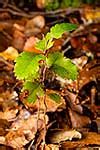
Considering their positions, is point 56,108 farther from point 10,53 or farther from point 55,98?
point 10,53

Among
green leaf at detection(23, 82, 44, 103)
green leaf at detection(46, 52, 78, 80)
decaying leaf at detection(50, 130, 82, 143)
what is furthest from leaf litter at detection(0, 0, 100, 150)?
green leaf at detection(46, 52, 78, 80)

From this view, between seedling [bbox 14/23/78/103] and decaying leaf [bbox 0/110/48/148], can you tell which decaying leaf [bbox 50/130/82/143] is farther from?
seedling [bbox 14/23/78/103]

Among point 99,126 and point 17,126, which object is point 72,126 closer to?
point 99,126

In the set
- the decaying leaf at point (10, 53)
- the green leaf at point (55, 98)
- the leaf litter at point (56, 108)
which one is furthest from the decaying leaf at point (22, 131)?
the decaying leaf at point (10, 53)

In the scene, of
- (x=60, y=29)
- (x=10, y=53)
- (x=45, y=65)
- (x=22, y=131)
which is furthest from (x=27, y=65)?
(x=10, y=53)

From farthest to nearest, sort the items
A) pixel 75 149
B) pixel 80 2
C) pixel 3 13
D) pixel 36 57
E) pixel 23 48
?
pixel 80 2 < pixel 3 13 < pixel 23 48 < pixel 75 149 < pixel 36 57

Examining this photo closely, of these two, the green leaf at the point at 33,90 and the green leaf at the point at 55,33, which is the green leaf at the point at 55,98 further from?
the green leaf at the point at 55,33

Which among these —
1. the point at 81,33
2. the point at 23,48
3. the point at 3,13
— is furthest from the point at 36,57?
the point at 3,13
